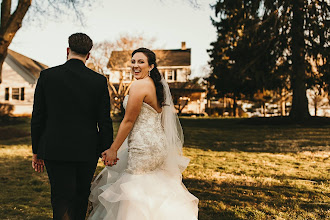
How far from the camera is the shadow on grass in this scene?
5.01m

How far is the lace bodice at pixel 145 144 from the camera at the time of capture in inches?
142

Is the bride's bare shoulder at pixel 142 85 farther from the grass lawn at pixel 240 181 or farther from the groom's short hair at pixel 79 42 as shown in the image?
the grass lawn at pixel 240 181

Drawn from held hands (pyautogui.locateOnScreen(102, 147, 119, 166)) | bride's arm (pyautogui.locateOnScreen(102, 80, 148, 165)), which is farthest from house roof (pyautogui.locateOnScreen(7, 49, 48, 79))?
held hands (pyautogui.locateOnScreen(102, 147, 119, 166))

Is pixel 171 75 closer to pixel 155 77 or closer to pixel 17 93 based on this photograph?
pixel 17 93

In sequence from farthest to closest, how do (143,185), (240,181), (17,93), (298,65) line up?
(17,93) < (298,65) < (240,181) < (143,185)

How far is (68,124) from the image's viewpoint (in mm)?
3090

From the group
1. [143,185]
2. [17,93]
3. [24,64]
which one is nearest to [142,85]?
[143,185]

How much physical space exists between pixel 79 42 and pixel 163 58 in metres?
35.4

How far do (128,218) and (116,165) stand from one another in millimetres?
711

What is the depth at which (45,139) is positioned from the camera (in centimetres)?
312

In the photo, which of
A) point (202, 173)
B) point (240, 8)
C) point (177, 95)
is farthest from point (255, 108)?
point (202, 173)

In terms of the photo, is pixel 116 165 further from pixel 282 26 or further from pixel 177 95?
pixel 177 95

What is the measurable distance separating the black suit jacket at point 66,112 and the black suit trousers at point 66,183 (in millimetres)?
103

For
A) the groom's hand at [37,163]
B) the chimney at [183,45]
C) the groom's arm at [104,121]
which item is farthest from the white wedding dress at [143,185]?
the chimney at [183,45]
